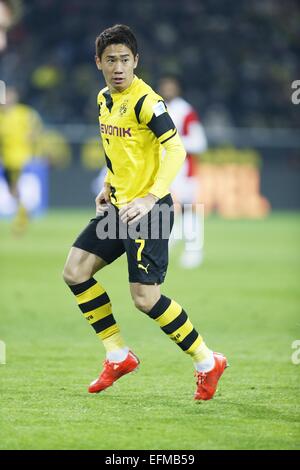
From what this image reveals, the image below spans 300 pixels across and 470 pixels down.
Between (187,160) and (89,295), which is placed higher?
(89,295)

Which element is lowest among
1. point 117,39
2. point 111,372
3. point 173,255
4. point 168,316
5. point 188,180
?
point 173,255

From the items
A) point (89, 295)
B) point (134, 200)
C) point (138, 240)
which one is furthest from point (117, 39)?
point (89, 295)

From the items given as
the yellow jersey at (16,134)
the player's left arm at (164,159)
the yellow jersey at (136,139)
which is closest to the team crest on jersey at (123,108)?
the yellow jersey at (136,139)

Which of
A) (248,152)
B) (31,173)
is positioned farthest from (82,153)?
(248,152)

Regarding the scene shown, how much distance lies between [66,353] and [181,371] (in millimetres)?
1132

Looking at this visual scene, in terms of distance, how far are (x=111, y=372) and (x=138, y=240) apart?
87cm

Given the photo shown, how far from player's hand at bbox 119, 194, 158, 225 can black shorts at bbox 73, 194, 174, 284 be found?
137 mm

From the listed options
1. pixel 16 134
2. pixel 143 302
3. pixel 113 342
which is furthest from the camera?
pixel 16 134

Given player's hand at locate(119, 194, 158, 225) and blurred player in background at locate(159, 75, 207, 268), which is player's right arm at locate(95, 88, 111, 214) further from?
blurred player in background at locate(159, 75, 207, 268)

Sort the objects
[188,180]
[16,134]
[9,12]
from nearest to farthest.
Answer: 1. [188,180]
2. [16,134]
3. [9,12]

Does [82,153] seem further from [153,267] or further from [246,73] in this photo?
[153,267]

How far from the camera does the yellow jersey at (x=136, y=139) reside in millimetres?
5785

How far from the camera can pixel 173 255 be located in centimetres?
1686

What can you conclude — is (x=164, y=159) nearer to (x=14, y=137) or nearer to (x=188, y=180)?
(x=188, y=180)
